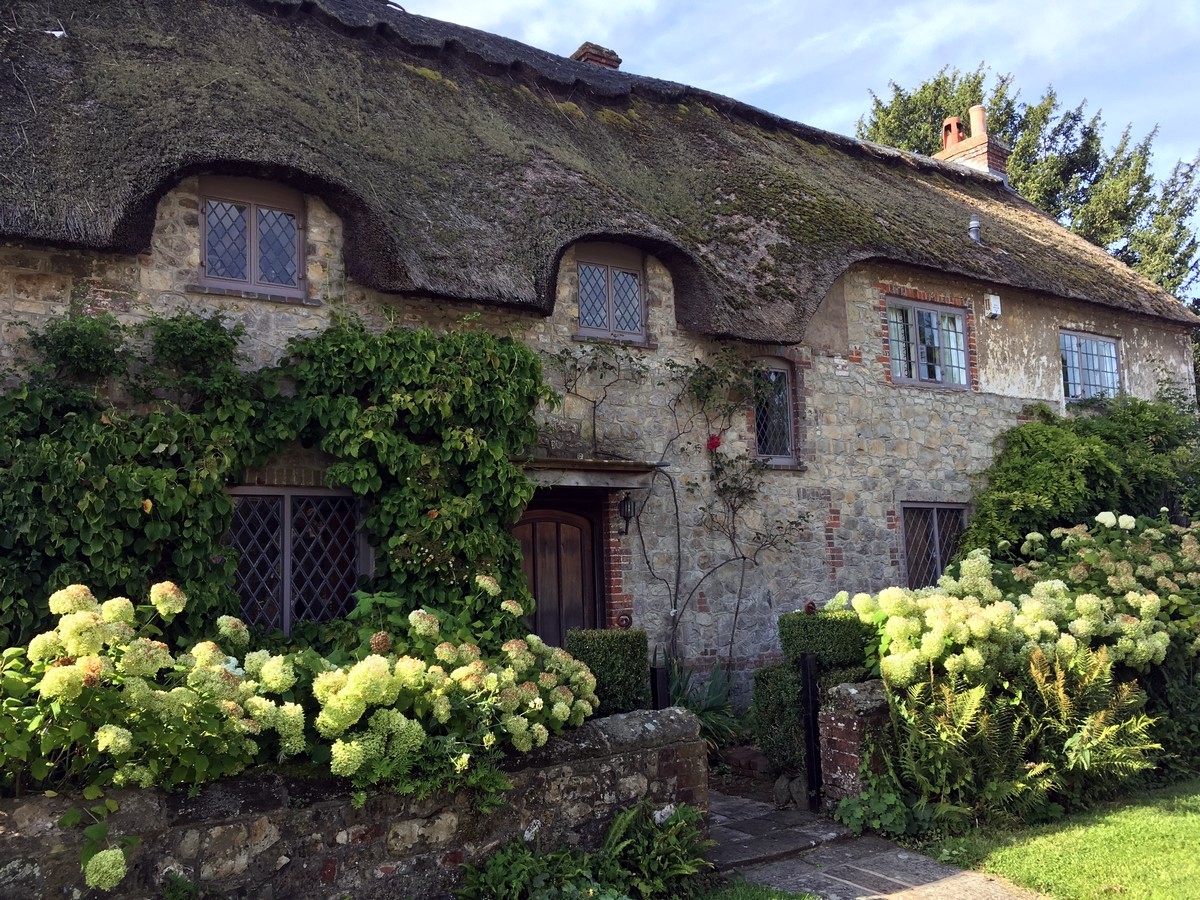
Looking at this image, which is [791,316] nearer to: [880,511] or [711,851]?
[880,511]

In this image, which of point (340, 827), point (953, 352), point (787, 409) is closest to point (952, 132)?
point (953, 352)

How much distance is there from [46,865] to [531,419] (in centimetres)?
484

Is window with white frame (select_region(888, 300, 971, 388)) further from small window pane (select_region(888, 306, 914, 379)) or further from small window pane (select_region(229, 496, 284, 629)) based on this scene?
small window pane (select_region(229, 496, 284, 629))

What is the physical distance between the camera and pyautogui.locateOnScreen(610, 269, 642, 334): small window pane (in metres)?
9.22

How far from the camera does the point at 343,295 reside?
7.69m

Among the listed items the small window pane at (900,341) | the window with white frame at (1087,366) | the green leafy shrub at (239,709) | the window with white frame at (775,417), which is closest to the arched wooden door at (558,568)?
the window with white frame at (775,417)

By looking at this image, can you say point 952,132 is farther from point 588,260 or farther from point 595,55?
point 588,260

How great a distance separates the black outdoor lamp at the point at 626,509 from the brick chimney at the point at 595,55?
265 inches

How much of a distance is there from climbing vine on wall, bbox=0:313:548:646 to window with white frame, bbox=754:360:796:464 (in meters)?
2.99

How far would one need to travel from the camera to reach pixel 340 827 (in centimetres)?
400

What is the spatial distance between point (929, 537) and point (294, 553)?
281 inches

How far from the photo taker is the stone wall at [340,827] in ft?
11.2

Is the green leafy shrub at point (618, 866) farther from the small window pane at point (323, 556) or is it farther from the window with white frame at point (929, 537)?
the window with white frame at point (929, 537)

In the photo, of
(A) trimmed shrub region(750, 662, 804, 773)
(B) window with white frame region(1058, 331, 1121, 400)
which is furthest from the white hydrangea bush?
(B) window with white frame region(1058, 331, 1121, 400)
